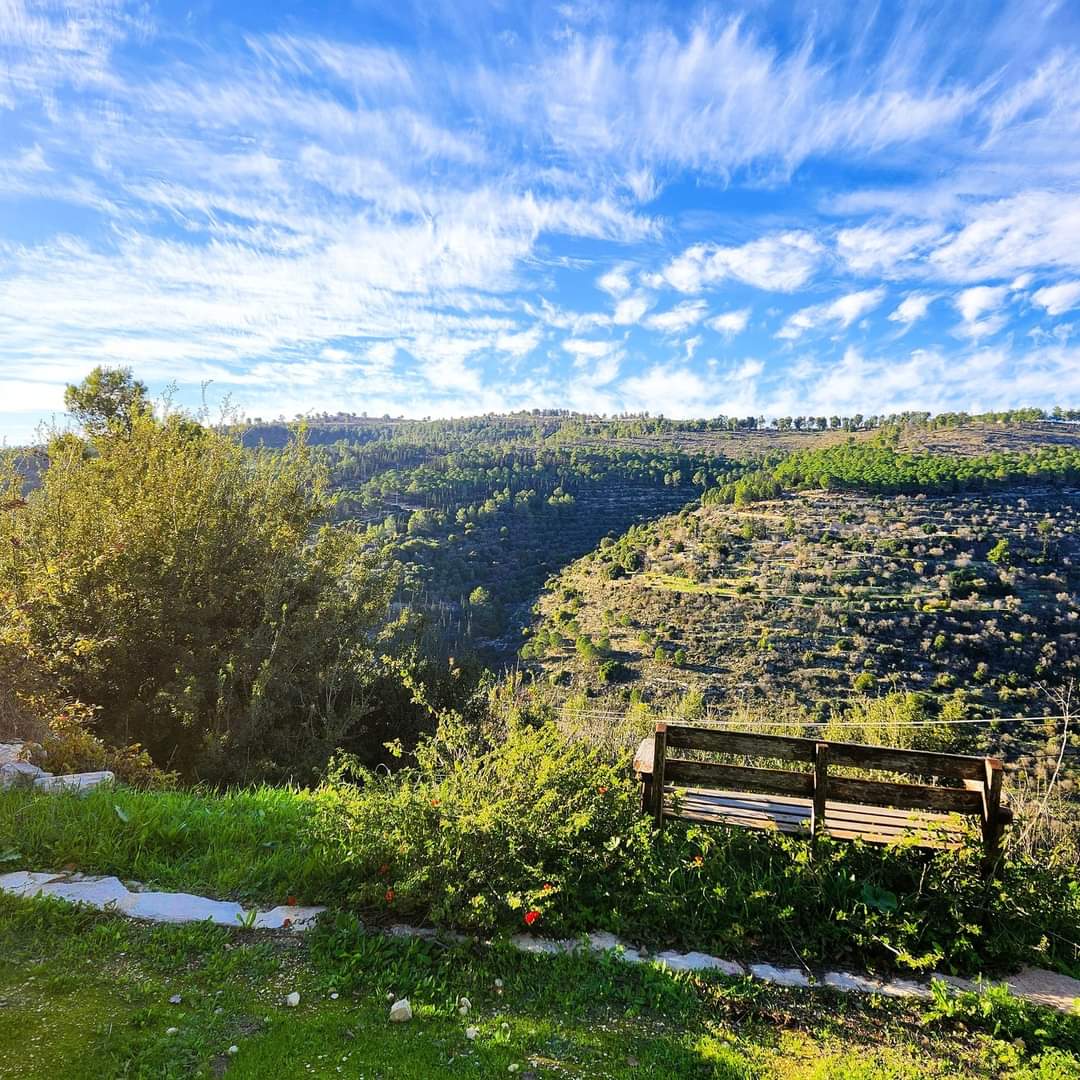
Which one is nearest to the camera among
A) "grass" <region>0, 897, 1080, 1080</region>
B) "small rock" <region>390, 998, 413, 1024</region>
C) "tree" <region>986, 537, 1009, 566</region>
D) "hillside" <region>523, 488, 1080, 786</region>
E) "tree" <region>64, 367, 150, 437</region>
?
"grass" <region>0, 897, 1080, 1080</region>

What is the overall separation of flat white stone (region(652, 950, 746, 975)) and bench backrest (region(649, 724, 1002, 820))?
932 millimetres

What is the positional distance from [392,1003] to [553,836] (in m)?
1.21

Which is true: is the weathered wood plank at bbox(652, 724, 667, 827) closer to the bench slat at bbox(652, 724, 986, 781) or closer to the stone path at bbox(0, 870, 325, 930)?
the bench slat at bbox(652, 724, 986, 781)

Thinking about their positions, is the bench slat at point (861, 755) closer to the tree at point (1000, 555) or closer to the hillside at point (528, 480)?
the hillside at point (528, 480)

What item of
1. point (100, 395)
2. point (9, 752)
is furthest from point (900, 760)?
point (100, 395)

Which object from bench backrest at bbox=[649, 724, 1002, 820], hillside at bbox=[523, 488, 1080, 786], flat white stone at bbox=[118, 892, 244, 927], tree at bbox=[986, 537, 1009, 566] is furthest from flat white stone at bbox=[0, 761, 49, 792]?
tree at bbox=[986, 537, 1009, 566]

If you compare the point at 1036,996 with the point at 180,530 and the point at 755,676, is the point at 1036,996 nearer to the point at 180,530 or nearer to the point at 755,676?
the point at 180,530

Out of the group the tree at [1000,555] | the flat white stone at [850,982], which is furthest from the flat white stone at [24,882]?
the tree at [1000,555]

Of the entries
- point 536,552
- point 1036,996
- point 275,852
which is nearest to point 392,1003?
point 275,852

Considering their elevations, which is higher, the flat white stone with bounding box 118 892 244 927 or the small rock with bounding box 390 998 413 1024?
the flat white stone with bounding box 118 892 244 927

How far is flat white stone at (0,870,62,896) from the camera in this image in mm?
3146

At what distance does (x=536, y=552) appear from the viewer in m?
67.7

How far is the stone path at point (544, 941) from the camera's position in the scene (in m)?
3.10

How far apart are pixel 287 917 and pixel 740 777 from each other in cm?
274
